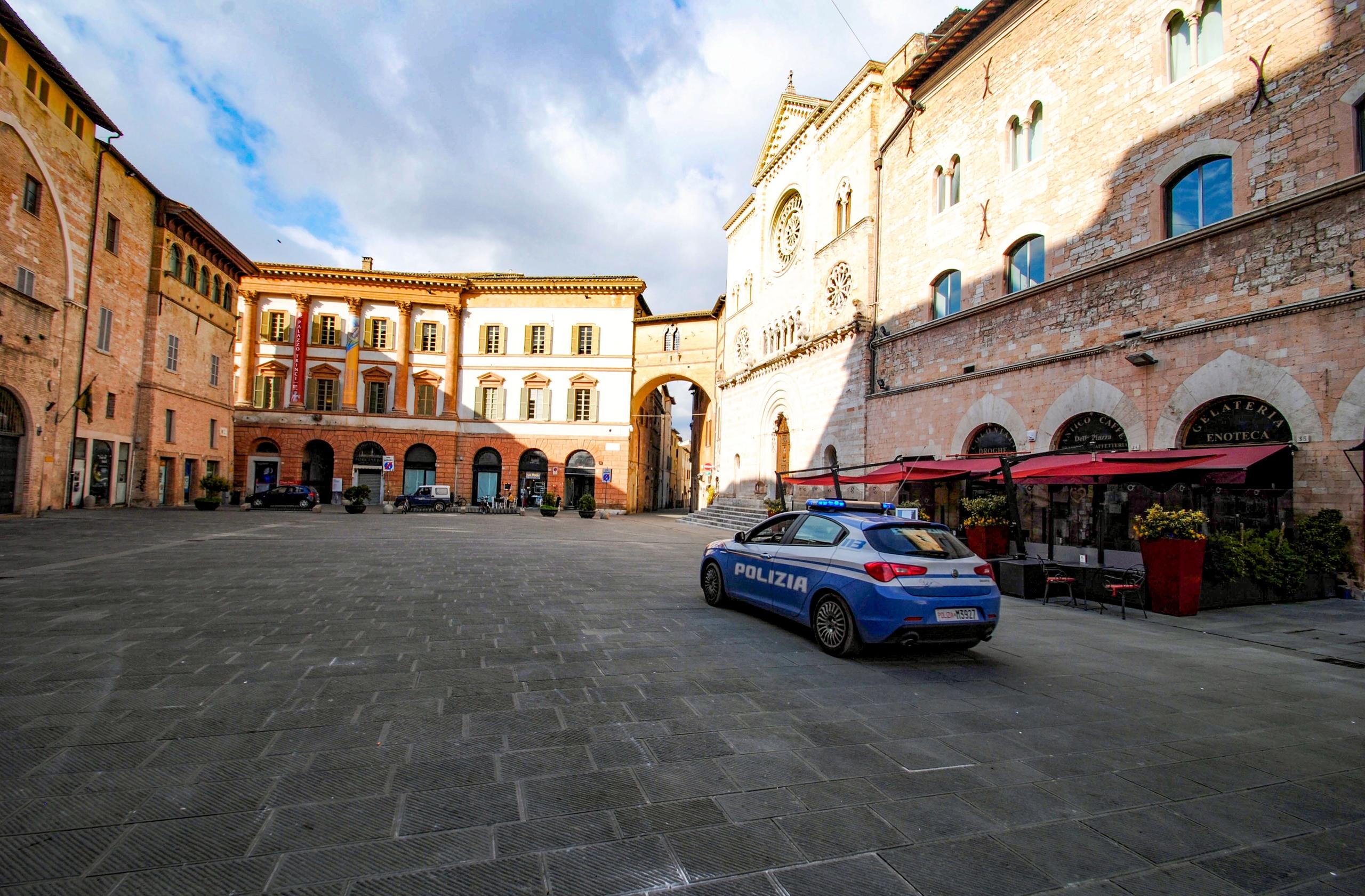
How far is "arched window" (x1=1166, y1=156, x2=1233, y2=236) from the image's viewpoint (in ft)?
42.2

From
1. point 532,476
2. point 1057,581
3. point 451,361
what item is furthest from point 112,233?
point 1057,581

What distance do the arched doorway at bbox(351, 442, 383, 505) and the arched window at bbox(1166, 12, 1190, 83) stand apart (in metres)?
38.5

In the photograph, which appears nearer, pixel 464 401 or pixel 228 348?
pixel 228 348

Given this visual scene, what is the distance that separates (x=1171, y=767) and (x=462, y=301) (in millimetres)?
42070

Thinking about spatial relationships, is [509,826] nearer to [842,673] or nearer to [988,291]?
[842,673]

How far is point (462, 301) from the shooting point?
4103 cm

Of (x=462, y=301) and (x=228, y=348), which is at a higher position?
(x=462, y=301)

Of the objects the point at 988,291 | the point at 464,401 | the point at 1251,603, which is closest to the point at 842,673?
Result: the point at 1251,603

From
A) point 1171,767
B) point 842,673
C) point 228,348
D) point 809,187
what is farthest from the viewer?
point 228,348

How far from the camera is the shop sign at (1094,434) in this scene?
47.6 feet

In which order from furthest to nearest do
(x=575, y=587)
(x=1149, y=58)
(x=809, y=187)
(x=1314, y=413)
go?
(x=809, y=187) < (x=1149, y=58) < (x=1314, y=413) < (x=575, y=587)

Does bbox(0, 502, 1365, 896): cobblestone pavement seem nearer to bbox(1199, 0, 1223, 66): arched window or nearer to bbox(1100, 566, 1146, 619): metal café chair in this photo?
bbox(1100, 566, 1146, 619): metal café chair

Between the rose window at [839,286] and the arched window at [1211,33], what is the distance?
12.7 metres

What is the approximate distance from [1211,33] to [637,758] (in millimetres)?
17727
